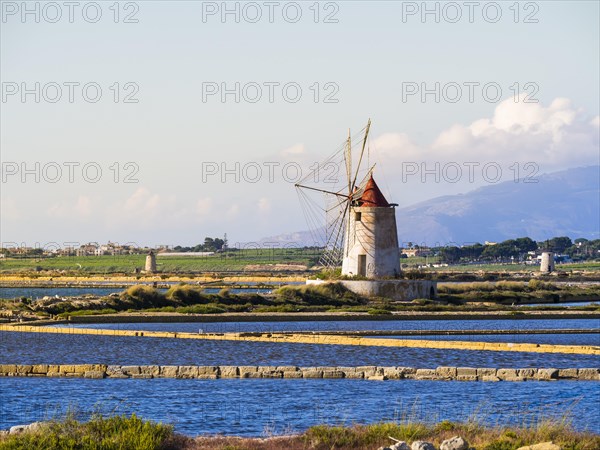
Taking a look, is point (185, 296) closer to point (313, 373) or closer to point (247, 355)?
point (247, 355)

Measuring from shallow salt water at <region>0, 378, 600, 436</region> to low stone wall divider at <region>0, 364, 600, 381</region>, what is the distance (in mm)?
461

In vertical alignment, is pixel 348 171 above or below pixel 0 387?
above

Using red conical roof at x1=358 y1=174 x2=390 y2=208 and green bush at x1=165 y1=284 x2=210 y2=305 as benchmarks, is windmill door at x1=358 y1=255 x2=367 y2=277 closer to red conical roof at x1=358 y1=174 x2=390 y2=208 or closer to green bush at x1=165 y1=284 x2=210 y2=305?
red conical roof at x1=358 y1=174 x2=390 y2=208

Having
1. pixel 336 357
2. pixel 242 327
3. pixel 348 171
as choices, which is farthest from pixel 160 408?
pixel 348 171

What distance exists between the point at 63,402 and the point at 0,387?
267 centimetres

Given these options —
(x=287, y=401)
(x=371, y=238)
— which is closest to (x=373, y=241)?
(x=371, y=238)

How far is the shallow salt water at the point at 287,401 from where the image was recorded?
18.3m

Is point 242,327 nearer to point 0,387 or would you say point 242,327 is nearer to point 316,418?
point 0,387

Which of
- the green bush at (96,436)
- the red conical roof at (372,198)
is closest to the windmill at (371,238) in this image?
the red conical roof at (372,198)

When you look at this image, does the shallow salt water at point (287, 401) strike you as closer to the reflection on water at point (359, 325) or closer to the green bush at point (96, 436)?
the green bush at point (96, 436)

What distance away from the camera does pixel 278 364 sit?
27.5 meters

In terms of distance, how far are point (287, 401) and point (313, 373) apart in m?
3.52

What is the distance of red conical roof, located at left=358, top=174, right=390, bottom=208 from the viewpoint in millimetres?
53875

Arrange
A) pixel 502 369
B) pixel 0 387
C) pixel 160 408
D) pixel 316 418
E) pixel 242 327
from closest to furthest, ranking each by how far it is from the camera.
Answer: pixel 316 418 < pixel 160 408 < pixel 0 387 < pixel 502 369 < pixel 242 327
